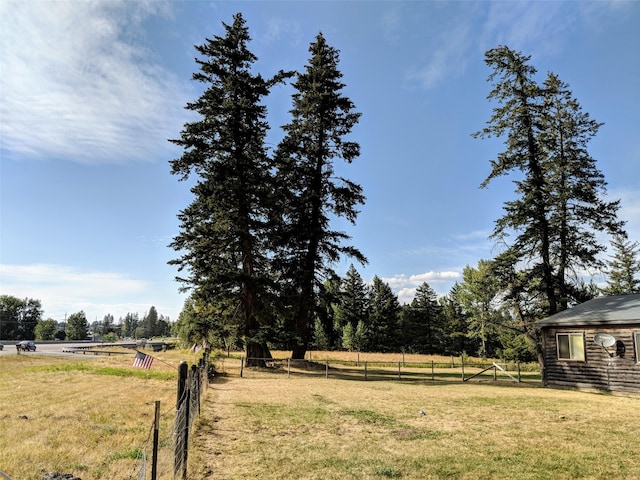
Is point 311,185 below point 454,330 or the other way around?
the other way around

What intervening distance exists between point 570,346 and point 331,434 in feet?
56.8

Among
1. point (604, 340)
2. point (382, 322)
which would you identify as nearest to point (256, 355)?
point (604, 340)

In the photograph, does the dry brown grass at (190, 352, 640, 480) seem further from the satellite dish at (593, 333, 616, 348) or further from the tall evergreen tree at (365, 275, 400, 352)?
the tall evergreen tree at (365, 275, 400, 352)

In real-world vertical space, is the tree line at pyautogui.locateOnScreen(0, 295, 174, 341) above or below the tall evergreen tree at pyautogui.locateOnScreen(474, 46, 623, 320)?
below

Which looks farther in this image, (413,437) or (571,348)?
(571,348)

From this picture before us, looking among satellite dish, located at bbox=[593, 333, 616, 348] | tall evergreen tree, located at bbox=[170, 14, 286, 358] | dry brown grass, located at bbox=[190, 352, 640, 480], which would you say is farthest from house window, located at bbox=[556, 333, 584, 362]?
tall evergreen tree, located at bbox=[170, 14, 286, 358]

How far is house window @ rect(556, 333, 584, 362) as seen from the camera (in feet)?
69.9

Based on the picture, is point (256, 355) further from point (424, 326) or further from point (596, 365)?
point (424, 326)

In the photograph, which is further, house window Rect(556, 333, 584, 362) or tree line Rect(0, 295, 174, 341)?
tree line Rect(0, 295, 174, 341)

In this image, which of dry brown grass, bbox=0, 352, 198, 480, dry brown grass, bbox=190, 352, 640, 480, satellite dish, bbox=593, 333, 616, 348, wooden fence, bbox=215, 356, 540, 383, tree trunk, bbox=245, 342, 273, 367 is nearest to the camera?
dry brown grass, bbox=190, 352, 640, 480

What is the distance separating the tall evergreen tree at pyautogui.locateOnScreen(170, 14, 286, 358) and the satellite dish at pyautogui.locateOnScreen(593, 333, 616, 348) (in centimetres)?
1790

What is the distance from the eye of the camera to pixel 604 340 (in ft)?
65.1

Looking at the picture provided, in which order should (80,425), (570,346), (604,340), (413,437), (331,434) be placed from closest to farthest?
1. (413,437)
2. (331,434)
3. (80,425)
4. (604,340)
5. (570,346)

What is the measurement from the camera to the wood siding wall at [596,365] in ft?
62.6
